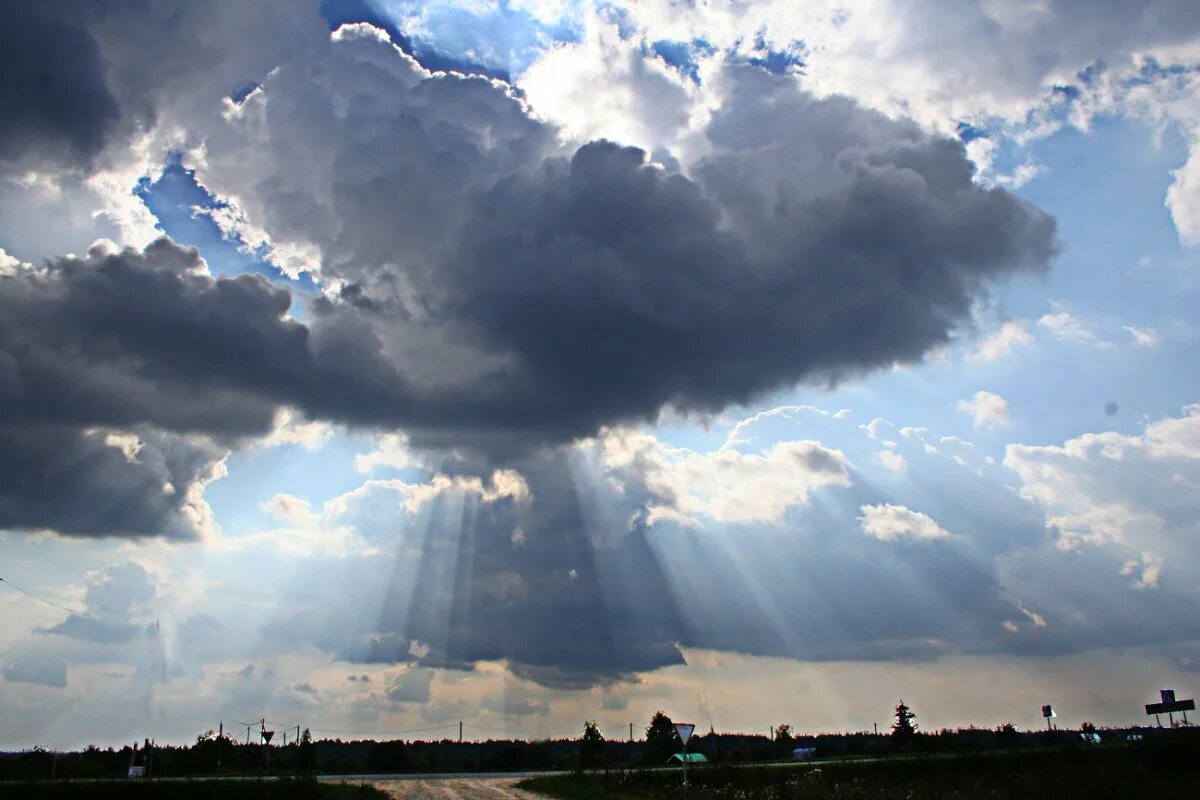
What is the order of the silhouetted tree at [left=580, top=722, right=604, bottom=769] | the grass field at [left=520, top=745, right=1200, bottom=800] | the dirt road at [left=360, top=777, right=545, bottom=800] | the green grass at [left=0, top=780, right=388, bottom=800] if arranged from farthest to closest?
the silhouetted tree at [left=580, top=722, right=604, bottom=769] < the dirt road at [left=360, top=777, right=545, bottom=800] < the green grass at [left=0, top=780, right=388, bottom=800] < the grass field at [left=520, top=745, right=1200, bottom=800]

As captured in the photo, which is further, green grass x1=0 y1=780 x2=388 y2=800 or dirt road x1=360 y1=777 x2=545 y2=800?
dirt road x1=360 y1=777 x2=545 y2=800

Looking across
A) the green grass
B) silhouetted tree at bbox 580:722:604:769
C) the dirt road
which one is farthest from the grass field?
silhouetted tree at bbox 580:722:604:769

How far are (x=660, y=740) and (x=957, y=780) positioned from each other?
83229 millimetres

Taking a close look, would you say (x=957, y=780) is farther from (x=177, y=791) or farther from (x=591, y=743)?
(x=591, y=743)

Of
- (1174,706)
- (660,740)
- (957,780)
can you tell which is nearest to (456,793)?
(957,780)

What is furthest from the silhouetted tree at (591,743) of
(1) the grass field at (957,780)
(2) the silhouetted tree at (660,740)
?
(1) the grass field at (957,780)

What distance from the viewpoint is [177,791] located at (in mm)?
43594

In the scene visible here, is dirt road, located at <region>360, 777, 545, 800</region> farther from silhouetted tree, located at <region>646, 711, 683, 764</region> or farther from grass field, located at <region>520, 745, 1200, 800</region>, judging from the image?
silhouetted tree, located at <region>646, 711, 683, 764</region>

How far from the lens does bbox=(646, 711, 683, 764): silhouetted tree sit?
119 m

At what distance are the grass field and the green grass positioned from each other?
41.4 feet

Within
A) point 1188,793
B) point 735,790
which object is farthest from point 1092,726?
point 1188,793

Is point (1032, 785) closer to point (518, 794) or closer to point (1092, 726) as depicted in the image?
point (518, 794)

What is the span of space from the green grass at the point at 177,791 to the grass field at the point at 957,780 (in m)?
12.6

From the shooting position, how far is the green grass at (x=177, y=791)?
40.6 m
